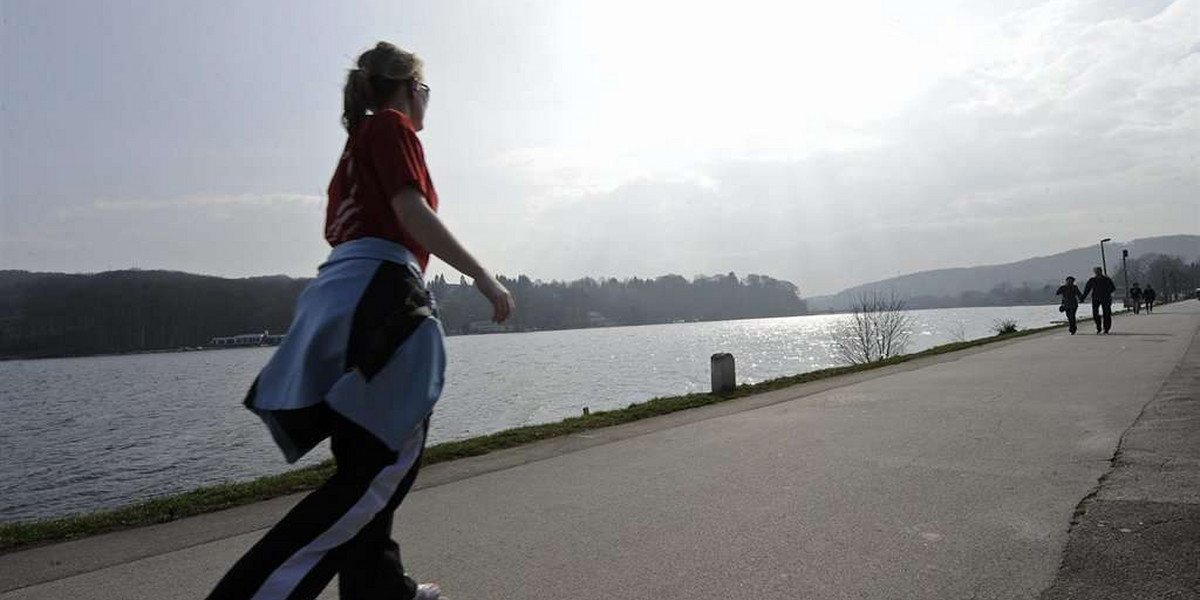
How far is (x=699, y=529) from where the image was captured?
3.59 metres

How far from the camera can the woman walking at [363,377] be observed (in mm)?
1832

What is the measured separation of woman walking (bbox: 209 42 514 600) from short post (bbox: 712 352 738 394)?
998 centimetres

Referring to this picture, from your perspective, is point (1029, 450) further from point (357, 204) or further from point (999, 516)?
point (357, 204)

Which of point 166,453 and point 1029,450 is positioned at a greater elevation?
point 1029,450

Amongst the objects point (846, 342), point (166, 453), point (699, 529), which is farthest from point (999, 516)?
point (846, 342)

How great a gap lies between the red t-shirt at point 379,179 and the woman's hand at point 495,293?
0.21m

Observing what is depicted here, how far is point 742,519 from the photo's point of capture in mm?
3742

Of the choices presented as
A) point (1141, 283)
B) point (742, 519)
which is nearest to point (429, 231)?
point (742, 519)

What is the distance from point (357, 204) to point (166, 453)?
19141 millimetres

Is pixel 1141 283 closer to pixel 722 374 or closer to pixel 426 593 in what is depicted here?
pixel 722 374

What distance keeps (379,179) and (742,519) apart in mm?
2650

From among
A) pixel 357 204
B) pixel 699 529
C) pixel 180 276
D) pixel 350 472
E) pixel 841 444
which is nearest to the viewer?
pixel 350 472

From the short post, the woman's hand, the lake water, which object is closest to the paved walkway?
the woman's hand

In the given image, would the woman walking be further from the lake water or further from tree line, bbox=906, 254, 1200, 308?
tree line, bbox=906, 254, 1200, 308
